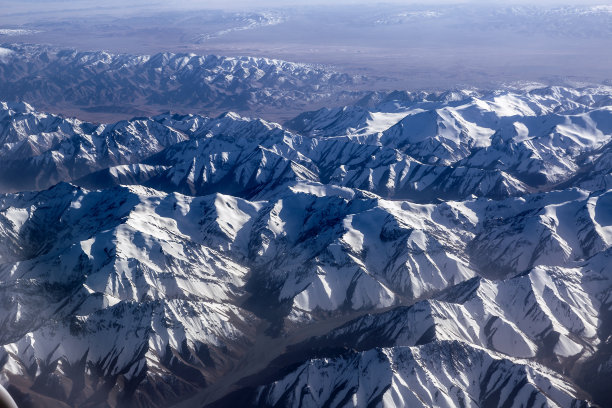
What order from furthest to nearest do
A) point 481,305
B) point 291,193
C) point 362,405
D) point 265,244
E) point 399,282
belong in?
point 291,193
point 265,244
point 399,282
point 481,305
point 362,405

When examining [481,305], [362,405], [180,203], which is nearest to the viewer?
[362,405]

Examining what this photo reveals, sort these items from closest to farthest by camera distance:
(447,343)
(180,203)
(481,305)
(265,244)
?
1. (447,343)
2. (481,305)
3. (265,244)
4. (180,203)

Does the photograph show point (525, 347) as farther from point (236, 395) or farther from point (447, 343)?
point (236, 395)

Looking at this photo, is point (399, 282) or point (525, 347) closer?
point (525, 347)

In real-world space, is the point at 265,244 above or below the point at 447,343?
below

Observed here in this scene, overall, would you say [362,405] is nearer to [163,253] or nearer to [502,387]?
[502,387]

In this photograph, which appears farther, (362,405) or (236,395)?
(236,395)

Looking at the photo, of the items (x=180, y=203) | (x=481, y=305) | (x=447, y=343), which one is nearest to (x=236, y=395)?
(x=447, y=343)

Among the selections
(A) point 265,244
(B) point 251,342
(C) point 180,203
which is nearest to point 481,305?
(B) point 251,342

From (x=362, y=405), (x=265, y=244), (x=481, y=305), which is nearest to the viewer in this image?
(x=362, y=405)
